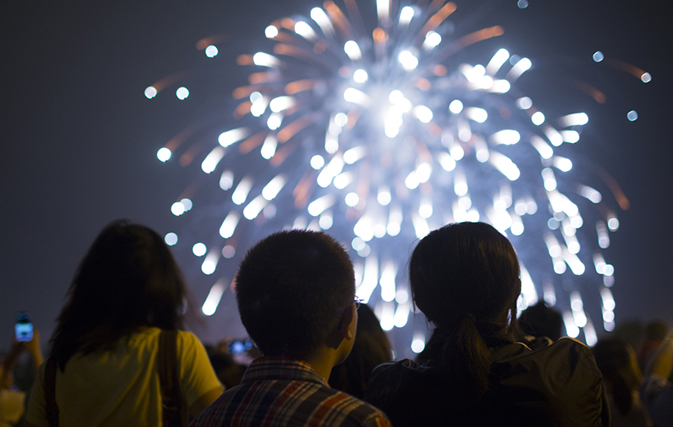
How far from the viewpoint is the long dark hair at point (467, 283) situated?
1925 mm

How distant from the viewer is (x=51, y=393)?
2.35 m

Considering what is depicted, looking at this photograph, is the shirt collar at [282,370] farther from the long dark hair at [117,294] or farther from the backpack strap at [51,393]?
the backpack strap at [51,393]

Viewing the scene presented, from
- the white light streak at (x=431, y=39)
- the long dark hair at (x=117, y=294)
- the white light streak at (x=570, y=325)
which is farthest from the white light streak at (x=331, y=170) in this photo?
the long dark hair at (x=117, y=294)

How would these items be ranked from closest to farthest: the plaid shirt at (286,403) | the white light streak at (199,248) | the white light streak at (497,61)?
the plaid shirt at (286,403)
the white light streak at (497,61)
the white light streak at (199,248)

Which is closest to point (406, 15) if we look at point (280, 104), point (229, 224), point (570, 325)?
point (280, 104)

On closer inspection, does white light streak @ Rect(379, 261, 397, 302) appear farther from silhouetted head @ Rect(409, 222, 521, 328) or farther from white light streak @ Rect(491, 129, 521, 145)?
silhouetted head @ Rect(409, 222, 521, 328)

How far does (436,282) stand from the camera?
6.47ft

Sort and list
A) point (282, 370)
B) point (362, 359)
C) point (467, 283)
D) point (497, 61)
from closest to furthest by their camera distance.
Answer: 1. point (282, 370)
2. point (467, 283)
3. point (362, 359)
4. point (497, 61)

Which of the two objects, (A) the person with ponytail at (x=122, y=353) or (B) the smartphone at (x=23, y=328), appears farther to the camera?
(B) the smartphone at (x=23, y=328)

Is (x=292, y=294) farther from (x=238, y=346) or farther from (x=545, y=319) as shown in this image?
(x=238, y=346)

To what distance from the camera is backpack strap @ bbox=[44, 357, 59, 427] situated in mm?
2342

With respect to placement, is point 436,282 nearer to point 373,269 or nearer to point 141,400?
point 141,400

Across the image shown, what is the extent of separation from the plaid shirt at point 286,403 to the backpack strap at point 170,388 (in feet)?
2.69

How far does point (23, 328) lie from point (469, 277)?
3210 millimetres
